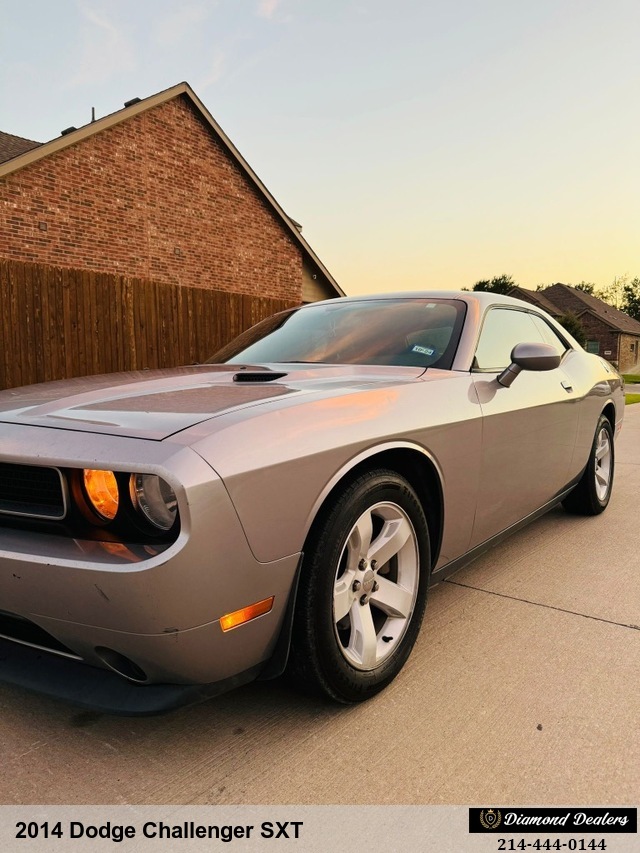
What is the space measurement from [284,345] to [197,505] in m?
1.92

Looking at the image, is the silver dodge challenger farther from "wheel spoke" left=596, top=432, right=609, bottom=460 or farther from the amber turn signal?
"wheel spoke" left=596, top=432, right=609, bottom=460

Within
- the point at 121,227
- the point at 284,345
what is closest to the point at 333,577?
the point at 284,345

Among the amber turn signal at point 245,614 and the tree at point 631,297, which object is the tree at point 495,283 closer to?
the tree at point 631,297

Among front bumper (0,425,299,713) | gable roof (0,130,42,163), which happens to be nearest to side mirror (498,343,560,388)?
front bumper (0,425,299,713)

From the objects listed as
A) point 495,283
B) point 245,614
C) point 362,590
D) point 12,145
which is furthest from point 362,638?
point 495,283

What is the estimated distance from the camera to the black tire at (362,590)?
1850 mm

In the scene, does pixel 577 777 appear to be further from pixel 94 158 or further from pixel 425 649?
pixel 94 158

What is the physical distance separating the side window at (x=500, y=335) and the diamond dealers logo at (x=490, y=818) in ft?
5.86

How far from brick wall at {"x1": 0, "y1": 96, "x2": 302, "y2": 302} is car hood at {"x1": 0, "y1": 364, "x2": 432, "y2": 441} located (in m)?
8.44

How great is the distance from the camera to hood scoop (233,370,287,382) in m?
2.45

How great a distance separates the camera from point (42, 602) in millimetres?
1612

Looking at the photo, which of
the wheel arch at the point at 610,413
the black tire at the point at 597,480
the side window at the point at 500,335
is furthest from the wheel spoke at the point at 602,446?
the side window at the point at 500,335

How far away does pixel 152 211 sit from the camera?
37.8 ft

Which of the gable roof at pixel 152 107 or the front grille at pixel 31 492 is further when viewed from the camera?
the gable roof at pixel 152 107
